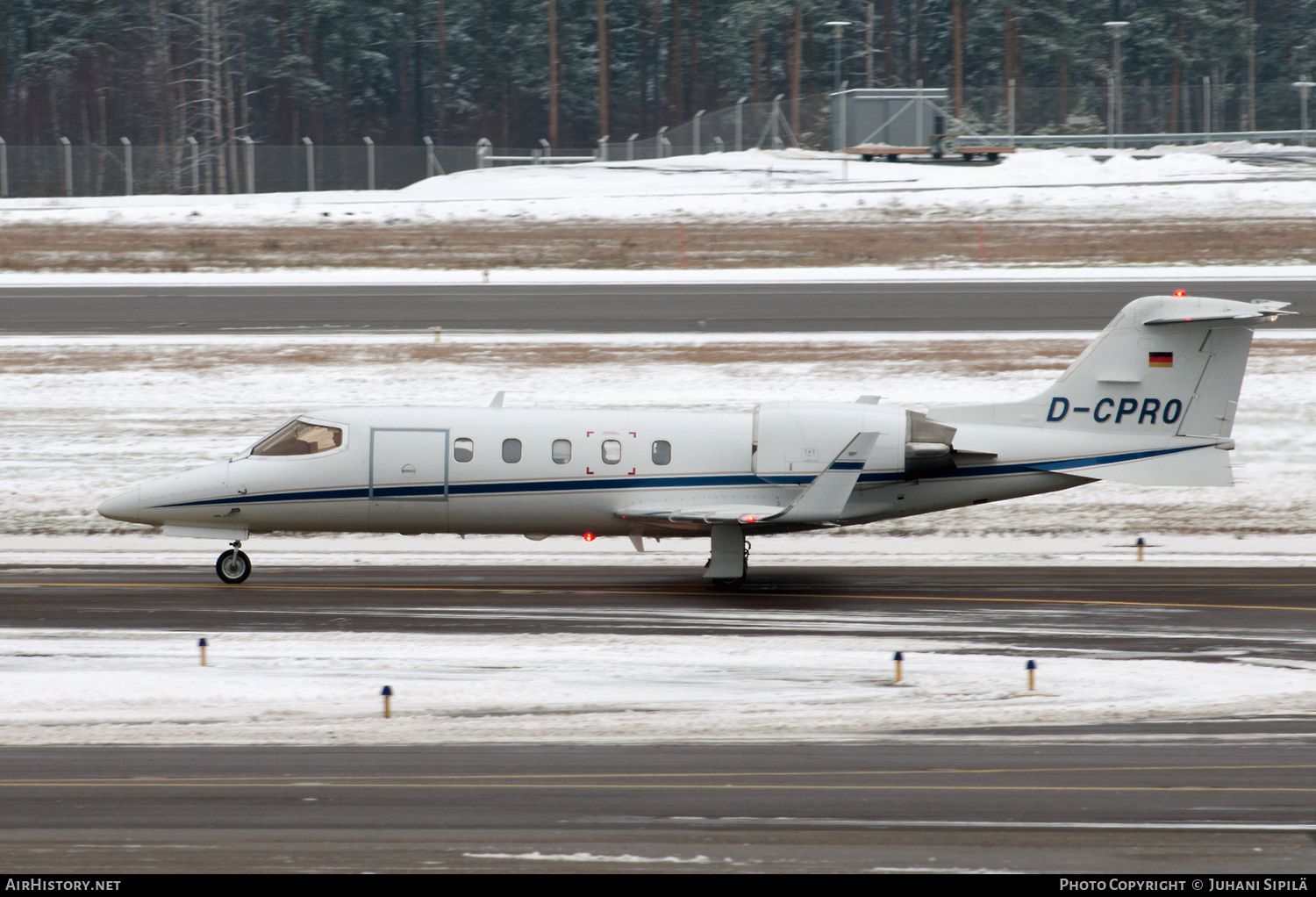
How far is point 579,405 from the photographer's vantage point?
95.2ft

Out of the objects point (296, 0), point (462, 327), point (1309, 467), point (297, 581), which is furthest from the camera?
point (296, 0)

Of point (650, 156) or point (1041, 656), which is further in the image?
point (650, 156)

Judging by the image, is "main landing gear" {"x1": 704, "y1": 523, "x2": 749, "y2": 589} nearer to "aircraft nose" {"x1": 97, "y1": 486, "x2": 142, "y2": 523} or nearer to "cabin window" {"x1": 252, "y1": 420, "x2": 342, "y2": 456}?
"cabin window" {"x1": 252, "y1": 420, "x2": 342, "y2": 456}

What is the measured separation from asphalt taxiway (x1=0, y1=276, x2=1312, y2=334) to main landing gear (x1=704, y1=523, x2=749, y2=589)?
15.8 meters

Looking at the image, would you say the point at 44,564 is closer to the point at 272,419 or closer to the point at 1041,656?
the point at 272,419

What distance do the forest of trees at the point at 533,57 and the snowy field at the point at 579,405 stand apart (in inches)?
2408

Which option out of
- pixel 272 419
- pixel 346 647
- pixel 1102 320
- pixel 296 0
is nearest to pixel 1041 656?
pixel 346 647

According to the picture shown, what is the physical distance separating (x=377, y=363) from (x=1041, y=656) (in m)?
19.4

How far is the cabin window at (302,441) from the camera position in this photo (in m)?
19.3

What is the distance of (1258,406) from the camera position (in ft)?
93.9

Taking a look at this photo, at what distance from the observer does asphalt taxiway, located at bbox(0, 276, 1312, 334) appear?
35031mm

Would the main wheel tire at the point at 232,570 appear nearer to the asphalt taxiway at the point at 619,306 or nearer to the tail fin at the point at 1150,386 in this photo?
the tail fin at the point at 1150,386
